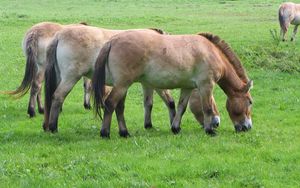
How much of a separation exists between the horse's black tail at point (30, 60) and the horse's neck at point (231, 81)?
4043 mm

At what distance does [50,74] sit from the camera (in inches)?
402

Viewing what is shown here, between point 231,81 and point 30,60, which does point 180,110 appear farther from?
point 30,60

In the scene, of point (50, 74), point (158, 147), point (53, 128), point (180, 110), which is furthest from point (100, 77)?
point (180, 110)

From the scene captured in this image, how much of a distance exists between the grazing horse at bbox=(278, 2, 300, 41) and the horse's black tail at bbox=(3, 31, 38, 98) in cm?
1629

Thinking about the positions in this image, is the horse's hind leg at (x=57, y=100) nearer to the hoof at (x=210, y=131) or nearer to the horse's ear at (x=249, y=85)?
the hoof at (x=210, y=131)

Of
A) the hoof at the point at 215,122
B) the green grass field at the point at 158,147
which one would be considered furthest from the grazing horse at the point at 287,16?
the hoof at the point at 215,122

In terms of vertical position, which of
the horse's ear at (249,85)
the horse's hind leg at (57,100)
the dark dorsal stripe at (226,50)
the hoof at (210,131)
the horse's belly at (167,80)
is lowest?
the hoof at (210,131)

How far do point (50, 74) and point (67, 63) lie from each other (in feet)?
1.50

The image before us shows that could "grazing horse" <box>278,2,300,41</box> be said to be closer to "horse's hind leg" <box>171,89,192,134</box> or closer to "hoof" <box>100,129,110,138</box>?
"horse's hind leg" <box>171,89,192,134</box>

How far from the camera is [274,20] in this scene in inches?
1320

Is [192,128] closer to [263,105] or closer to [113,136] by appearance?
[113,136]

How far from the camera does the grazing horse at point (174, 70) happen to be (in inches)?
367

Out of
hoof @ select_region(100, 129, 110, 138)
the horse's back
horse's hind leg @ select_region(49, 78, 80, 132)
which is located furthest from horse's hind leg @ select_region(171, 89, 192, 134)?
horse's hind leg @ select_region(49, 78, 80, 132)

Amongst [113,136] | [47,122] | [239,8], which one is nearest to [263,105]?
[113,136]
